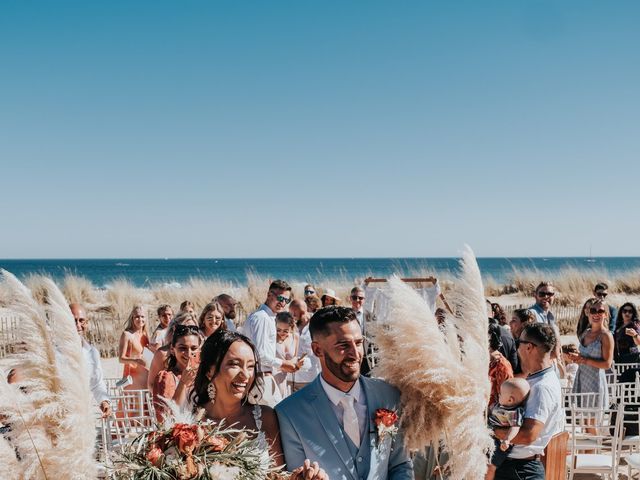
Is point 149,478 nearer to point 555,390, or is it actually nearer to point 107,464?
point 107,464

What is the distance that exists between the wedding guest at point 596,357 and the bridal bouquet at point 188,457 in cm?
543

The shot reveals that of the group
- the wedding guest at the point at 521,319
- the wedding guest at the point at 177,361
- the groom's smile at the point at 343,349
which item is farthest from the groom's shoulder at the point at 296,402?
the wedding guest at the point at 521,319

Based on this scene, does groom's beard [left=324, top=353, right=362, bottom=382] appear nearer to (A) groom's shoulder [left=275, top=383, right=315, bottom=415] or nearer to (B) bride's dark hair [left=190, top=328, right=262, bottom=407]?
(A) groom's shoulder [left=275, top=383, right=315, bottom=415]

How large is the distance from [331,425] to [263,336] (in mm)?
3663

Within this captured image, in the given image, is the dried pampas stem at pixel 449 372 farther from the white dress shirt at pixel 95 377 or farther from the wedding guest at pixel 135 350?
the wedding guest at pixel 135 350

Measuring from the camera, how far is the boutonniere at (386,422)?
246 cm

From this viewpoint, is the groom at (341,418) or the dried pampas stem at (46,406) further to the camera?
the groom at (341,418)

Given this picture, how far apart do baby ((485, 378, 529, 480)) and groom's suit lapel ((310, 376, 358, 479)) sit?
1.16 metres

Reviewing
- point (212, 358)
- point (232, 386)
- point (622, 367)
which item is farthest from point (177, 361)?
point (622, 367)

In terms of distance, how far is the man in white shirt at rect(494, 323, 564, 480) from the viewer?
3.59 m

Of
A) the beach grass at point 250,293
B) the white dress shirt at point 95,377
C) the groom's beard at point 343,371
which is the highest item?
the groom's beard at point 343,371

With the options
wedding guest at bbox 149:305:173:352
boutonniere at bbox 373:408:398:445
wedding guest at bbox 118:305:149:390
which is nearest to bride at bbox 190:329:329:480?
boutonniere at bbox 373:408:398:445

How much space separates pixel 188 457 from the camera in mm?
1588

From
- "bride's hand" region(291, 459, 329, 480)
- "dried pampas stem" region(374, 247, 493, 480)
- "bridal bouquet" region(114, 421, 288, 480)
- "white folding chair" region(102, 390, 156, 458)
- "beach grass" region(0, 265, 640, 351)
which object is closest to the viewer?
"bridal bouquet" region(114, 421, 288, 480)
